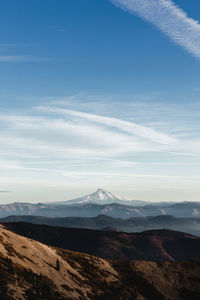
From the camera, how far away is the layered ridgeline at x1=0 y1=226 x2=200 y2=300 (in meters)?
48.2

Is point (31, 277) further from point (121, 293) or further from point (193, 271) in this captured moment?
point (193, 271)

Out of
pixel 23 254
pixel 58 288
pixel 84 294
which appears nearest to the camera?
pixel 58 288

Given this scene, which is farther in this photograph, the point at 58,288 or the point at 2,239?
the point at 2,239

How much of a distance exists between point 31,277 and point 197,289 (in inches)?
2121

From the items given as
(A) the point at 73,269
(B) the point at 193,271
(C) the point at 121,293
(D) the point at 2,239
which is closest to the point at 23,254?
(D) the point at 2,239

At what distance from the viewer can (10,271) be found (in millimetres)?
48969

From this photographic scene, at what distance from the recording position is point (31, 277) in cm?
5056

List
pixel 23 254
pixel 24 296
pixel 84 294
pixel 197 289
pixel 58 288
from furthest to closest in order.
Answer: pixel 197 289 → pixel 23 254 → pixel 84 294 → pixel 58 288 → pixel 24 296

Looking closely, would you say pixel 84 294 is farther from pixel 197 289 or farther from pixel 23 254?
pixel 197 289

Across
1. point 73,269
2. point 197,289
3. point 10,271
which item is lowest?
point 197,289

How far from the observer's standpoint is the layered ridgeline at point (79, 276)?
4825cm

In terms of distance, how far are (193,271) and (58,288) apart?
5938cm

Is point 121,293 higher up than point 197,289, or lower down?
higher up

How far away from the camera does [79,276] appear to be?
65562 mm
